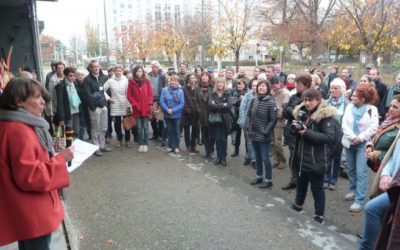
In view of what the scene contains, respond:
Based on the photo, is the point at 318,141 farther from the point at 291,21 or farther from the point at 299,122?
the point at 291,21

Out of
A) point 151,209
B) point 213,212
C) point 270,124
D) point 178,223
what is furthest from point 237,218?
point 270,124

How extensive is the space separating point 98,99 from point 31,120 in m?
5.58

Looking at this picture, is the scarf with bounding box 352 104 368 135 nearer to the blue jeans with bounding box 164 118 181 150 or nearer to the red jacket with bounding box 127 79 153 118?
the blue jeans with bounding box 164 118 181 150

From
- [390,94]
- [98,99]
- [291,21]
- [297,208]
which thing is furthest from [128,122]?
[291,21]

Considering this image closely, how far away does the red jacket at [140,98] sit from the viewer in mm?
8273

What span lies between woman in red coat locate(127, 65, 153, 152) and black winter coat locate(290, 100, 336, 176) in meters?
4.34

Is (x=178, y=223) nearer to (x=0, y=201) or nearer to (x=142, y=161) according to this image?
(x=0, y=201)

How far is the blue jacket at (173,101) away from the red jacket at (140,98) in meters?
0.36

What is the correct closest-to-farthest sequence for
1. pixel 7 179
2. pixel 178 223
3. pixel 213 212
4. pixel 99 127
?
pixel 7 179
pixel 178 223
pixel 213 212
pixel 99 127

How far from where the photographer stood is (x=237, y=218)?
496 centimetres

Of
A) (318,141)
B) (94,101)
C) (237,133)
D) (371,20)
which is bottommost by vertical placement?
(237,133)

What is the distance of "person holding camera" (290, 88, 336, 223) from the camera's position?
181 inches

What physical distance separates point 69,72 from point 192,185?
3552 mm

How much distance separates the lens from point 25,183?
249 cm
